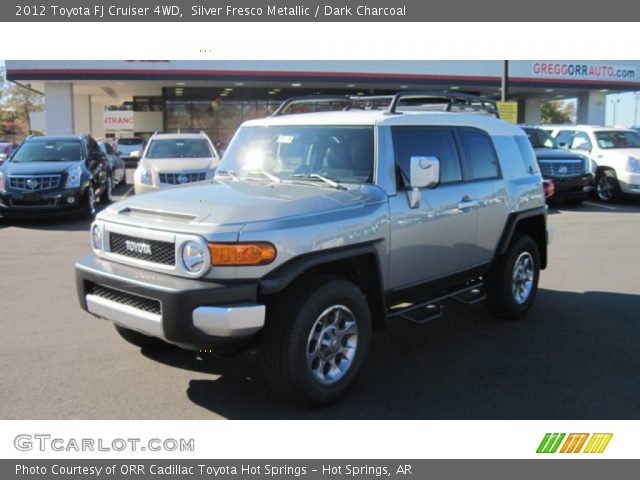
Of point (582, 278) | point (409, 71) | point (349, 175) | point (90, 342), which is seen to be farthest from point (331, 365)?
point (409, 71)

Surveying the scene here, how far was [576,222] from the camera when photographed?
509 inches

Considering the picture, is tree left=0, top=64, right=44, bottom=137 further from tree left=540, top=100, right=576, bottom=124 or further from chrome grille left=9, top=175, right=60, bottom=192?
chrome grille left=9, top=175, right=60, bottom=192

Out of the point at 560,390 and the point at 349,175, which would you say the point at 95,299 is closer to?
the point at 349,175

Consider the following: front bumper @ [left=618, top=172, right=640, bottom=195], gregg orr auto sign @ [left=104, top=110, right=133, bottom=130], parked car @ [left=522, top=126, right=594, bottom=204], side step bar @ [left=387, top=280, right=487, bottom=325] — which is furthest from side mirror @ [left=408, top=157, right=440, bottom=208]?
gregg orr auto sign @ [left=104, top=110, right=133, bottom=130]

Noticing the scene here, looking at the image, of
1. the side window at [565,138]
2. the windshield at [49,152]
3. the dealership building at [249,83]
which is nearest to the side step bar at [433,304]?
the windshield at [49,152]

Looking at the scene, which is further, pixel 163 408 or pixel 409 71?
pixel 409 71

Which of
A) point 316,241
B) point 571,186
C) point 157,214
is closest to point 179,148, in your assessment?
point 571,186

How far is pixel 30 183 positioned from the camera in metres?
12.1

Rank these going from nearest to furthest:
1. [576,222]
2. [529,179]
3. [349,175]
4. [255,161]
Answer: [349,175]
[255,161]
[529,179]
[576,222]

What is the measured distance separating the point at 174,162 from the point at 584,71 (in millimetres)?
26880

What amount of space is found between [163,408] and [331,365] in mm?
1144

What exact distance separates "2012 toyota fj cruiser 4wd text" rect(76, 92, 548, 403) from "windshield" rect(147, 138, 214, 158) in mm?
8113

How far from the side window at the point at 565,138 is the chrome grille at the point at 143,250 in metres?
15.7

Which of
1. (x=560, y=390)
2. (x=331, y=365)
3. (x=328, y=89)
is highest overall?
(x=328, y=89)
